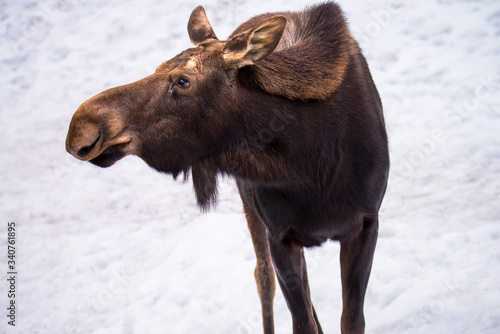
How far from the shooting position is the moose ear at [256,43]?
2.56m

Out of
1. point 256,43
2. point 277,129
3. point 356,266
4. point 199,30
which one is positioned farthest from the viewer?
point 356,266

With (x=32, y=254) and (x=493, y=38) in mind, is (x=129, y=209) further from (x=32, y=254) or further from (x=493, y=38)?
(x=493, y=38)

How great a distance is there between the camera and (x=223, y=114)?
9.00 ft

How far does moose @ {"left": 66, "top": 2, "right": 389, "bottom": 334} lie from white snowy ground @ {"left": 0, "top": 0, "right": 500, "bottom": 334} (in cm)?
129

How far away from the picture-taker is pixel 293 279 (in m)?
3.35

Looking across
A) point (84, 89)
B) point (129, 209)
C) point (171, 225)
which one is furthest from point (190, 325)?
point (84, 89)

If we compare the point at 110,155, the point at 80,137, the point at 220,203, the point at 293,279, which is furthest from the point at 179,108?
the point at 220,203

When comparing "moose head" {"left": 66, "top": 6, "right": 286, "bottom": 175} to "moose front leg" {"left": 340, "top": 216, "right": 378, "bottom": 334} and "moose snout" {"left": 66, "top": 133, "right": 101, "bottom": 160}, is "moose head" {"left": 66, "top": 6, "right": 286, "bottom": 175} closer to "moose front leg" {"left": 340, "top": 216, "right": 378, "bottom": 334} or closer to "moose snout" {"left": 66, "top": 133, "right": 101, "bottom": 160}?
"moose snout" {"left": 66, "top": 133, "right": 101, "bottom": 160}

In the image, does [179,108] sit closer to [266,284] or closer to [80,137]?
[80,137]

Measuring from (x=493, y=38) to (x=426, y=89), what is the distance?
1.18m

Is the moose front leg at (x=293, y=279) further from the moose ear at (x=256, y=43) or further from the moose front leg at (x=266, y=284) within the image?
the moose ear at (x=256, y=43)

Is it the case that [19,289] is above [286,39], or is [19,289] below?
below

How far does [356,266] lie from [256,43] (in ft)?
4.49

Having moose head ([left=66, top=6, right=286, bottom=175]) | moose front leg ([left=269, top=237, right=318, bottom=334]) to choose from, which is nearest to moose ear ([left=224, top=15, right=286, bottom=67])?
moose head ([left=66, top=6, right=286, bottom=175])
